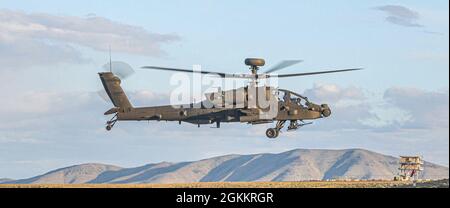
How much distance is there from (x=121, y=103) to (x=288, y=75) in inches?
708

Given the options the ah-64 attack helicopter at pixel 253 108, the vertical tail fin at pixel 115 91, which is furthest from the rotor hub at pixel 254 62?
the vertical tail fin at pixel 115 91

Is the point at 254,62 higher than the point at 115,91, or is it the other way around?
the point at 254,62

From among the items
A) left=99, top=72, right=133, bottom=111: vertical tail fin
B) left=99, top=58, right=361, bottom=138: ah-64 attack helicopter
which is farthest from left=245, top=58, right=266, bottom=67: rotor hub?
left=99, top=72, right=133, bottom=111: vertical tail fin

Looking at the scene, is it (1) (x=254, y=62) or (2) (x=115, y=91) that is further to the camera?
(2) (x=115, y=91)

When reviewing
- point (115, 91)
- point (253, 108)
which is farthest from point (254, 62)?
point (115, 91)

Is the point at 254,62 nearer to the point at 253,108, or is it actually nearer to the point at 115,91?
the point at 253,108

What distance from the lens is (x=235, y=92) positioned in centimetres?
8519

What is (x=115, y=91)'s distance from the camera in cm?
9425

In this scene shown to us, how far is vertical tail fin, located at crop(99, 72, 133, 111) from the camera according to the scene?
92.1 metres

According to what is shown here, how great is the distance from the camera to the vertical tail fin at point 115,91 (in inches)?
3627
